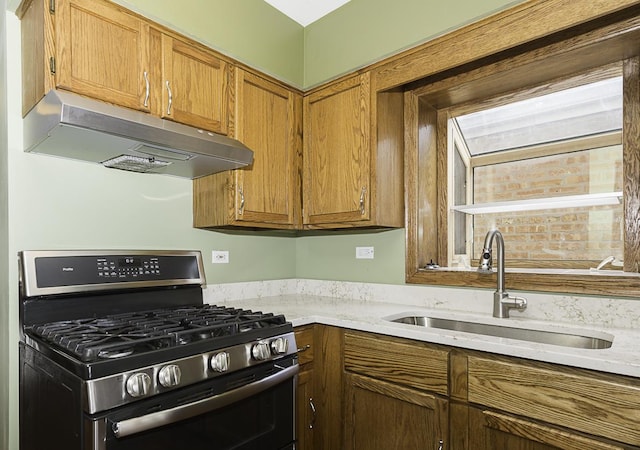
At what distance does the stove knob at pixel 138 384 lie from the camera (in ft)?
3.57

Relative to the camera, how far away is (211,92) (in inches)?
77.3

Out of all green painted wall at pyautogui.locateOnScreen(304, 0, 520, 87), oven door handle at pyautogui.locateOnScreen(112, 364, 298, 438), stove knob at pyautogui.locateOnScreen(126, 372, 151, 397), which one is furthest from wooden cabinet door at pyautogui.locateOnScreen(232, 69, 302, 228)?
stove knob at pyautogui.locateOnScreen(126, 372, 151, 397)

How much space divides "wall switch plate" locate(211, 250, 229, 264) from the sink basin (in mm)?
1049

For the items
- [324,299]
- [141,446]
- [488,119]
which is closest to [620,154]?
[488,119]

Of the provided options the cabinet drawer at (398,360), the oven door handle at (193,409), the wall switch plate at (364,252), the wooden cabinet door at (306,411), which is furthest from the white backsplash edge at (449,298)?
the oven door handle at (193,409)

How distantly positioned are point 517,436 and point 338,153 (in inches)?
61.2

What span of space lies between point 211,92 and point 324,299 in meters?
1.35

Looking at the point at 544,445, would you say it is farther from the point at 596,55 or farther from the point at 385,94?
the point at 385,94

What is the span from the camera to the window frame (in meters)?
1.62

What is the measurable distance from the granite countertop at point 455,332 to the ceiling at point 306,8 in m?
1.77

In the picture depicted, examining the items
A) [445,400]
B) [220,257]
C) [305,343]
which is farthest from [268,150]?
[445,400]

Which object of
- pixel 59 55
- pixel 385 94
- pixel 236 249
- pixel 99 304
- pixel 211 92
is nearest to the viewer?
pixel 59 55

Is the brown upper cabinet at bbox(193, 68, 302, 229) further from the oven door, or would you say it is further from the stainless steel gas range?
the oven door

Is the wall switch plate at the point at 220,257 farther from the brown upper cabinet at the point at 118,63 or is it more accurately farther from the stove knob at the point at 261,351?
the stove knob at the point at 261,351
